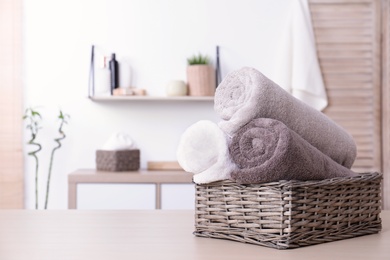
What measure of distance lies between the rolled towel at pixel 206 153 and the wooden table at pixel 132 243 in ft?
0.36

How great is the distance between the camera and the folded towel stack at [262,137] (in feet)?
2.97

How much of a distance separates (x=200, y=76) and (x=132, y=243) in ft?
7.97

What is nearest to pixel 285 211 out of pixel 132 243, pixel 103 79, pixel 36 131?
pixel 132 243

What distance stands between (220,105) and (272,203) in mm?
190

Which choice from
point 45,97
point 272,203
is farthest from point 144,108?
point 272,203

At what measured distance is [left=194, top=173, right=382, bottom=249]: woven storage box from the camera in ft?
2.95

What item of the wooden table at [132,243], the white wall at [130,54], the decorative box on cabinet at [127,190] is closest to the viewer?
the wooden table at [132,243]

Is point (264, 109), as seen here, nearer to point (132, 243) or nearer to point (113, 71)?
point (132, 243)

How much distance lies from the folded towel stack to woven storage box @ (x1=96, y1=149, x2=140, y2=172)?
85.8 inches

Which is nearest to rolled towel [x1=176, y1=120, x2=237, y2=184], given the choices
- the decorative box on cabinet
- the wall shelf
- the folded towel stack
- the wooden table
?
the folded towel stack

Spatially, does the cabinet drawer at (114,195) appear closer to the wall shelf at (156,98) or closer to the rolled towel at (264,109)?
the wall shelf at (156,98)

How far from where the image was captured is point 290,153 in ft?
2.97

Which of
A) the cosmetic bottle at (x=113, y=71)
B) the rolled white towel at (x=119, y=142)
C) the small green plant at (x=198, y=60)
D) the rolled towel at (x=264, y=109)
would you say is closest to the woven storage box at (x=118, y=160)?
the rolled white towel at (x=119, y=142)

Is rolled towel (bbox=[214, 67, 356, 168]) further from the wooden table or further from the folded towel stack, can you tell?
the wooden table
